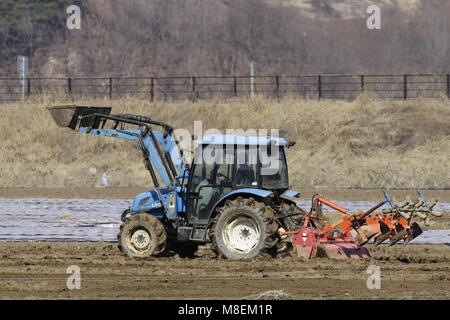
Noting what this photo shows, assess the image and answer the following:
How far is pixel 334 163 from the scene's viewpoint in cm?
3262

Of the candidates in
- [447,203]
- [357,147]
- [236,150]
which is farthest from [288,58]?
[236,150]

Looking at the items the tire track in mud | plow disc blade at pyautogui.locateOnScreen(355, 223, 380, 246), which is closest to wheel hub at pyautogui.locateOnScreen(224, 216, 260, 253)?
plow disc blade at pyautogui.locateOnScreen(355, 223, 380, 246)

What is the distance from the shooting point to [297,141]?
3434 cm

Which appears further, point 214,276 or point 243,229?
point 243,229

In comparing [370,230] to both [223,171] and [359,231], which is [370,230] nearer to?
[359,231]

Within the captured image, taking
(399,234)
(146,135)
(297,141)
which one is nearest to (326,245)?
(399,234)

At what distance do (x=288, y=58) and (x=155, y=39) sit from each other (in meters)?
11.1

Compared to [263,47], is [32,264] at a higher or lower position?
lower

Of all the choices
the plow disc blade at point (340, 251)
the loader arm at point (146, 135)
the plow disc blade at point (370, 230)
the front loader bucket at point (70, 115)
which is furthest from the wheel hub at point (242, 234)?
the front loader bucket at point (70, 115)

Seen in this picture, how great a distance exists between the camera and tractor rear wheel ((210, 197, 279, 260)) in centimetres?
1335

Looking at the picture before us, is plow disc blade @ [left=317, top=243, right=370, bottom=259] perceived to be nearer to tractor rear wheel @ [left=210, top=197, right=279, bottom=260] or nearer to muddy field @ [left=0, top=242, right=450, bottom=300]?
muddy field @ [left=0, top=242, right=450, bottom=300]

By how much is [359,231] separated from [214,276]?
2659 millimetres

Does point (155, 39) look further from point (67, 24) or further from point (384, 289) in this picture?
point (384, 289)
